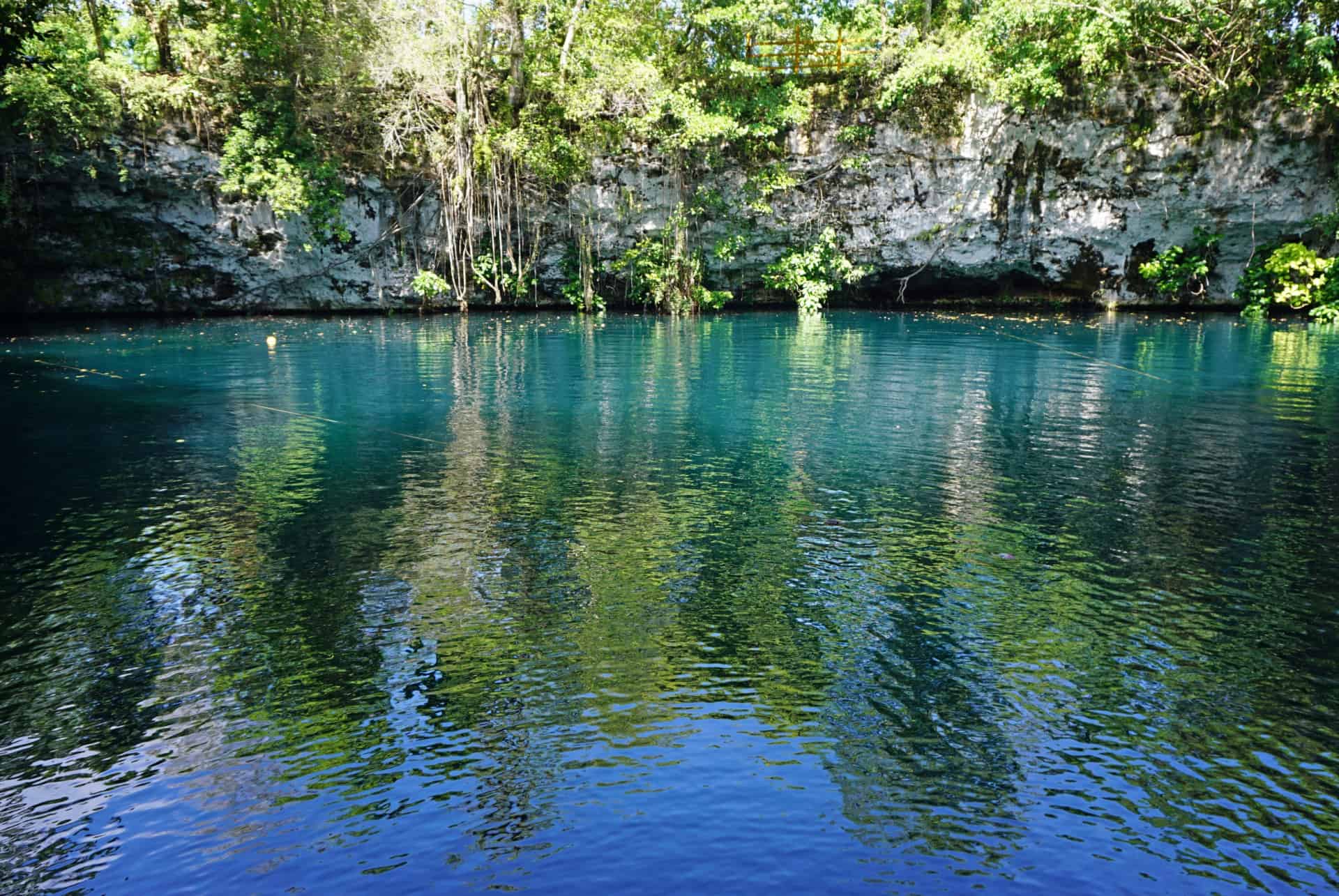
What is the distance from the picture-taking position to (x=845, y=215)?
34344 mm

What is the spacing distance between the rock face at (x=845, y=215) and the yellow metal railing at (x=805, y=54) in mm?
1882

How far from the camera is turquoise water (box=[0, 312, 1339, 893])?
4.11 metres

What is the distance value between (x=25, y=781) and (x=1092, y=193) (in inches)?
1350

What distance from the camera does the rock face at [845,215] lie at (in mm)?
30359

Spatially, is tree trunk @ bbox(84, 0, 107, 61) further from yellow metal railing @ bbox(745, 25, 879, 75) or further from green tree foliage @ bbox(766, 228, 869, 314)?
green tree foliage @ bbox(766, 228, 869, 314)

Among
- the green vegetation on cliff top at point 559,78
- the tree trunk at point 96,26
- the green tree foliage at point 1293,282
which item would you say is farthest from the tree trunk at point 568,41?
the green tree foliage at point 1293,282

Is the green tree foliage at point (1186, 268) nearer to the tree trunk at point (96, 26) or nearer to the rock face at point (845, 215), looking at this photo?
the rock face at point (845, 215)

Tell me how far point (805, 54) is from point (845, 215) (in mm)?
5652

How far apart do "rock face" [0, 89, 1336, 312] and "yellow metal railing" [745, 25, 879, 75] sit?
1.88 m

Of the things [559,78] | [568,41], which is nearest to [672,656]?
[559,78]

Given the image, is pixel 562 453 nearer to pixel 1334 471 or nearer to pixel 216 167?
pixel 1334 471

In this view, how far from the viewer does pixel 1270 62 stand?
2914 cm

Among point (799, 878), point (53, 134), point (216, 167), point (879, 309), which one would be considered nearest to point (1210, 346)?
point (879, 309)

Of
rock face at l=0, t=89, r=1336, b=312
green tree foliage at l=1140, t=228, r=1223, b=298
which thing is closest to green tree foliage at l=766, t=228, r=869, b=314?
rock face at l=0, t=89, r=1336, b=312
